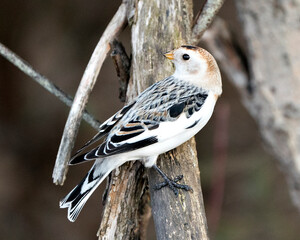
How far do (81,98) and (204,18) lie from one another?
31.1 inches

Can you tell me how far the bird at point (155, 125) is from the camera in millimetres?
2262

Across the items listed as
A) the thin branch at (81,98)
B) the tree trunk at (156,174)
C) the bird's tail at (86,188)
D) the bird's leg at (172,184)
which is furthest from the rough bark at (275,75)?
the bird's tail at (86,188)

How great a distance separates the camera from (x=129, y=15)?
9.04ft

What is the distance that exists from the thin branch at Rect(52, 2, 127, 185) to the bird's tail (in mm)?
106

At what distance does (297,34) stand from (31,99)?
2.39m

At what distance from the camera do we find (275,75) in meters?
3.17

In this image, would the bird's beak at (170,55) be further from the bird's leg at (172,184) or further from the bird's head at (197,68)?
the bird's leg at (172,184)

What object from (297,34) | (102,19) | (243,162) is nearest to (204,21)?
(297,34)

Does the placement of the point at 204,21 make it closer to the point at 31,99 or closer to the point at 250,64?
the point at 250,64

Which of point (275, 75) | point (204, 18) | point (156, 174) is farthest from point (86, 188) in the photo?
point (275, 75)

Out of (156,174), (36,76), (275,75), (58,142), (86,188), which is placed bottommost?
(58,142)

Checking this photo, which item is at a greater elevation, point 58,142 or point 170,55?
point 170,55

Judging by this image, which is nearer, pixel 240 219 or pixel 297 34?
pixel 297 34

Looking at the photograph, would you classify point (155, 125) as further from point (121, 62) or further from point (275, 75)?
point (275, 75)
